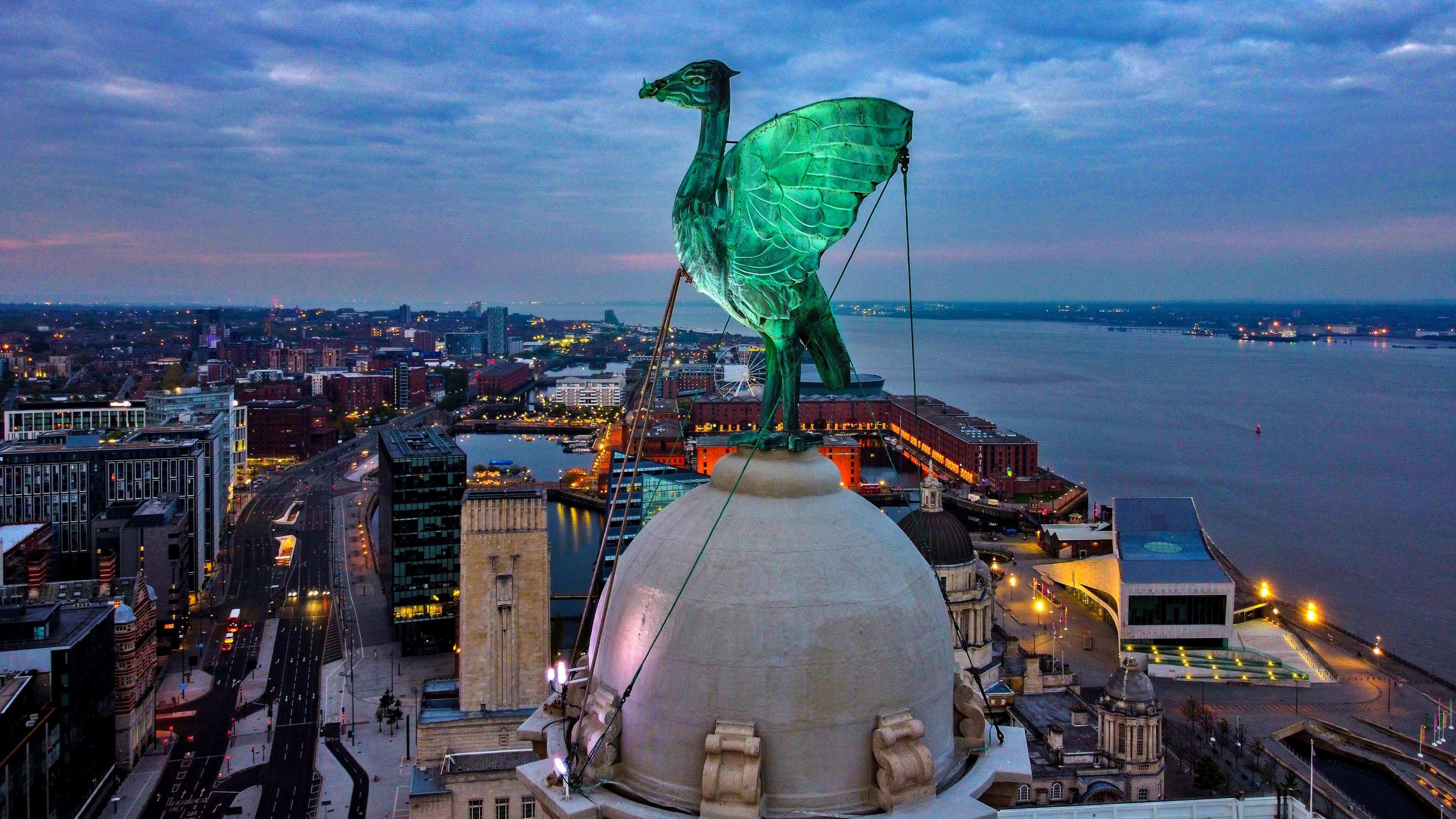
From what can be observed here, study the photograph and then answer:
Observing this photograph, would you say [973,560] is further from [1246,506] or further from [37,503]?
[37,503]

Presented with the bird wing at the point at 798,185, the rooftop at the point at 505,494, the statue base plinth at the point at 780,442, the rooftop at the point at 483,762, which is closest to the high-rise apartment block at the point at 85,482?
the rooftop at the point at 505,494

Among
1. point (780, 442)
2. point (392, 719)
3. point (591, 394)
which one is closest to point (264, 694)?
point (392, 719)

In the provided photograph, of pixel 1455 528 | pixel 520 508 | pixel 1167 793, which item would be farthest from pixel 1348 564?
pixel 520 508

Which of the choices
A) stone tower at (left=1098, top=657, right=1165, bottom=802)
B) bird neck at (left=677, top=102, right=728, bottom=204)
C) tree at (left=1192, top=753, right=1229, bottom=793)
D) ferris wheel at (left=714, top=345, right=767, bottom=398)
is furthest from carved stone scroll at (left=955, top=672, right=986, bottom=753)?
ferris wheel at (left=714, top=345, right=767, bottom=398)

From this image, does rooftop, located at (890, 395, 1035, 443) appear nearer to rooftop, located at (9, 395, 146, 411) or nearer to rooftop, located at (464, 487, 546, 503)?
rooftop, located at (464, 487, 546, 503)

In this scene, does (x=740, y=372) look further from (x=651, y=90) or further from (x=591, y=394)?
(x=651, y=90)

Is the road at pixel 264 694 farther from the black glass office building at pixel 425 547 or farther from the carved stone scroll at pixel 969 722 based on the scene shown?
the carved stone scroll at pixel 969 722

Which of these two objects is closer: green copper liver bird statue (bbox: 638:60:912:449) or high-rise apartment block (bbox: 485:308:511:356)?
green copper liver bird statue (bbox: 638:60:912:449)

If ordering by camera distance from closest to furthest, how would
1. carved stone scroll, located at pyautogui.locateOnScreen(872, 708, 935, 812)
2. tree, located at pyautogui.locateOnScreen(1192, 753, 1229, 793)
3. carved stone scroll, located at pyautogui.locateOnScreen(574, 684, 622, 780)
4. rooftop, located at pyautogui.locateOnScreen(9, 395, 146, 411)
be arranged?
carved stone scroll, located at pyautogui.locateOnScreen(872, 708, 935, 812) < carved stone scroll, located at pyautogui.locateOnScreen(574, 684, 622, 780) < tree, located at pyautogui.locateOnScreen(1192, 753, 1229, 793) < rooftop, located at pyautogui.locateOnScreen(9, 395, 146, 411)
